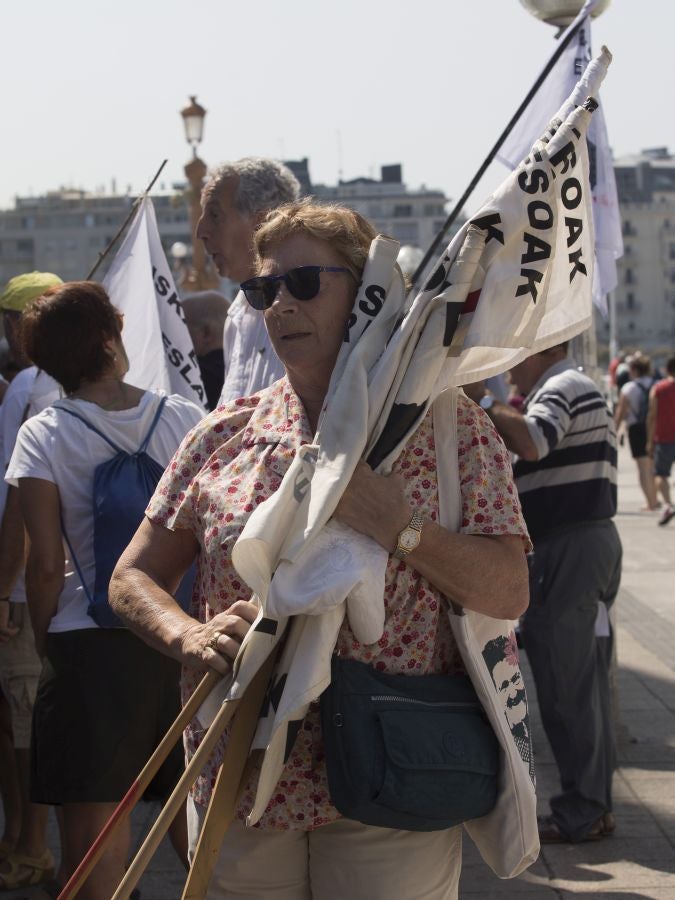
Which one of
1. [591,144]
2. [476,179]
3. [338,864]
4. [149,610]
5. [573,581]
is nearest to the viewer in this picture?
[338,864]

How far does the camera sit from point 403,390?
259 cm

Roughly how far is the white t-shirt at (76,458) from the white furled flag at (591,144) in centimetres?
233

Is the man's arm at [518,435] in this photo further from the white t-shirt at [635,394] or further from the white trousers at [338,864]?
the white t-shirt at [635,394]

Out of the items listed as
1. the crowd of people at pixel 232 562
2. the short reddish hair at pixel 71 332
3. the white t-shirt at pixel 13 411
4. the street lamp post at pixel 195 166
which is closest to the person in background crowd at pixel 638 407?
the street lamp post at pixel 195 166

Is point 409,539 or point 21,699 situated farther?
point 21,699

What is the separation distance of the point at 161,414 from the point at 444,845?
1.69 metres

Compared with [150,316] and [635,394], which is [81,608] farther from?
[635,394]

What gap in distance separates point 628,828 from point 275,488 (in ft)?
10.6

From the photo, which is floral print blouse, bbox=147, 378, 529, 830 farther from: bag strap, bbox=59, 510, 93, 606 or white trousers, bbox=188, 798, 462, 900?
bag strap, bbox=59, 510, 93, 606

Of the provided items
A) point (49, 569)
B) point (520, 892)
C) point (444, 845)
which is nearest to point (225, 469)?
point (444, 845)

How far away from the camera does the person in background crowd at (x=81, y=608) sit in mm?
3754

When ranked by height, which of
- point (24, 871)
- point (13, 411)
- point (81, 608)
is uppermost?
point (13, 411)

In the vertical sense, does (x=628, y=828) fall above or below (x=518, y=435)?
below

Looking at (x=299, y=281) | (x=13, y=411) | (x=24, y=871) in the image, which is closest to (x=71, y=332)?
(x=13, y=411)
